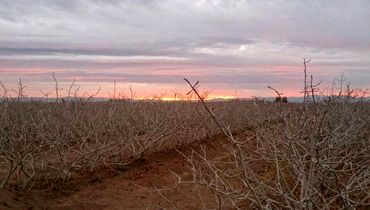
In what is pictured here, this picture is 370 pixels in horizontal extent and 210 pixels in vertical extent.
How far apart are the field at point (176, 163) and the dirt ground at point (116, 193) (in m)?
0.02

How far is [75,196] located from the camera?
859cm

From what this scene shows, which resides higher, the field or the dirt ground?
the field

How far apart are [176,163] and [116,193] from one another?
3.00 m

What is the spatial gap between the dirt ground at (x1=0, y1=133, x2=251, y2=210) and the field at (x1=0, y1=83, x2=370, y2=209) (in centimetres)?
2

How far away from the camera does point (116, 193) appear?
9.04 m

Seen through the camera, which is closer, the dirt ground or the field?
the field

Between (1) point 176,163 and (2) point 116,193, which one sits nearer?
(2) point 116,193

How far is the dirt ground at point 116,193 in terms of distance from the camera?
25.0 ft

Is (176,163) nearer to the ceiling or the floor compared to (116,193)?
nearer to the ceiling

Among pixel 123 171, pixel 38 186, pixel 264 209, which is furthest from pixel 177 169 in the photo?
pixel 264 209

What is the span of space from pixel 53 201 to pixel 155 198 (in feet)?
5.34

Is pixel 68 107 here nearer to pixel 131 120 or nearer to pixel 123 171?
pixel 131 120

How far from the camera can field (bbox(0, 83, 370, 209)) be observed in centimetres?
535

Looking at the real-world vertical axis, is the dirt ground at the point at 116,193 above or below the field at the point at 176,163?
below
